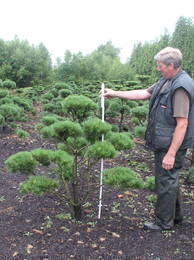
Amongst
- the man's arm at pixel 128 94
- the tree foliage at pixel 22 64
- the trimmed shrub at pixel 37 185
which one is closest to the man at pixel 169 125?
the man's arm at pixel 128 94

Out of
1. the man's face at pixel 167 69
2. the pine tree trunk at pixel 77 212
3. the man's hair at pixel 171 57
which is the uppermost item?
the man's hair at pixel 171 57

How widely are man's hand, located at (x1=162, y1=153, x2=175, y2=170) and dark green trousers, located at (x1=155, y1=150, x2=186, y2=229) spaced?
7cm

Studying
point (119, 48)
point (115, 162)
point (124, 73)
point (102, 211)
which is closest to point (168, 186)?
point (102, 211)

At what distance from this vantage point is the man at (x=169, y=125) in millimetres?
2387

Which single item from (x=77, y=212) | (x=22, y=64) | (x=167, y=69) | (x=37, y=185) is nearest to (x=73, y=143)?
(x=37, y=185)

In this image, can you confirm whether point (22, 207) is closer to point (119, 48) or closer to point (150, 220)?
point (150, 220)

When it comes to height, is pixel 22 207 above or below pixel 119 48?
below

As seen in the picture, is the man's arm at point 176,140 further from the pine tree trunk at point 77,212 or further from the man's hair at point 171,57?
the pine tree trunk at point 77,212

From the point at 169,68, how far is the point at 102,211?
137cm

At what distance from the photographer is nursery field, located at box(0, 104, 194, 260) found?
2.45 meters

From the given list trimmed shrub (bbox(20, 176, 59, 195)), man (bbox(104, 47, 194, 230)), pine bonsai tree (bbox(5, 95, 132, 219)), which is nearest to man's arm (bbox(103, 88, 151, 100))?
man (bbox(104, 47, 194, 230))

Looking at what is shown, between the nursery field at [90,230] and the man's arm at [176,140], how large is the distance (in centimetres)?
61

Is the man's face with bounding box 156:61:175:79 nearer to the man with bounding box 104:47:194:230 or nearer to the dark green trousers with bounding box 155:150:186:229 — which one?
the man with bounding box 104:47:194:230

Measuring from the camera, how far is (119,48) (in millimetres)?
38688
